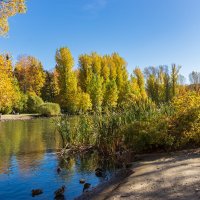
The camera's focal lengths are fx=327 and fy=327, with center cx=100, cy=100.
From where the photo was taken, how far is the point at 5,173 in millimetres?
11031

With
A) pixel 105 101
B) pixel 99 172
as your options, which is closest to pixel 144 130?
pixel 99 172

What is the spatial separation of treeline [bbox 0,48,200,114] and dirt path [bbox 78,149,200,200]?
3641 cm

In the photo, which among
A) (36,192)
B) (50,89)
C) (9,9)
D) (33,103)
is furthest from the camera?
(50,89)

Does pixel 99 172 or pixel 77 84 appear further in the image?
pixel 77 84

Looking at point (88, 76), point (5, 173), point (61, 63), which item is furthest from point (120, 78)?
point (5, 173)

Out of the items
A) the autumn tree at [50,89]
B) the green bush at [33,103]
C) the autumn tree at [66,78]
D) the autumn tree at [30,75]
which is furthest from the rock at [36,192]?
the autumn tree at [50,89]

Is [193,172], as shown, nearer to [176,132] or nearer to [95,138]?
[176,132]

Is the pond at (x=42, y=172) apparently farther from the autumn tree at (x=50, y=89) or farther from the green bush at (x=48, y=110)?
the autumn tree at (x=50, y=89)

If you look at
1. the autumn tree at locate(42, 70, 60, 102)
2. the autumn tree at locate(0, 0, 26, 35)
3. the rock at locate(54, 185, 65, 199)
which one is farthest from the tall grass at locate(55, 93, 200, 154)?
the autumn tree at locate(42, 70, 60, 102)

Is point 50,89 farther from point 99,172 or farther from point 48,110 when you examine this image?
point 99,172

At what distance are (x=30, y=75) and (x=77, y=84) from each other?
9.18m

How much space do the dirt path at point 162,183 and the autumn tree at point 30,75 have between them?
5245 centimetres

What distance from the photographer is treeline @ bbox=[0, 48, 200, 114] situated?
5215cm

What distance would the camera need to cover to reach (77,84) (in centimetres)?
6178
